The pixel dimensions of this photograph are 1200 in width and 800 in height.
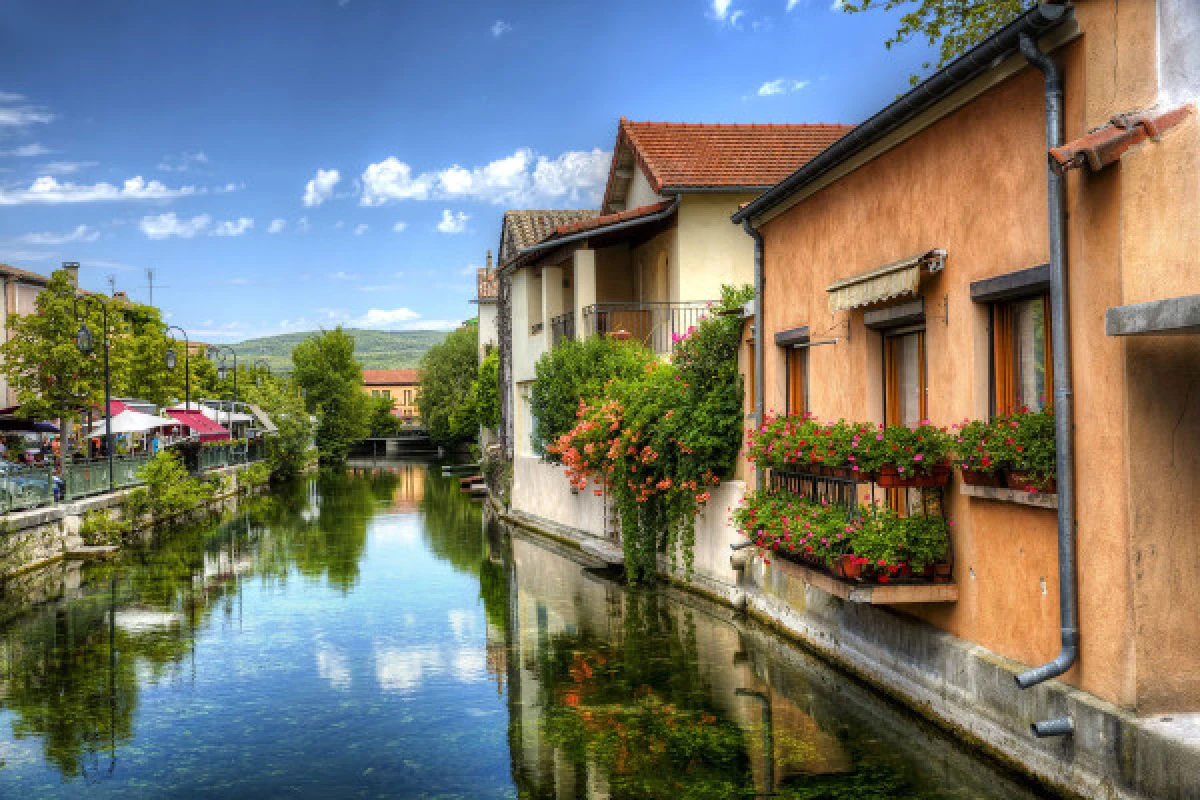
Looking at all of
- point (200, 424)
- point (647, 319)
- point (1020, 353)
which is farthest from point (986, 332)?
point (200, 424)

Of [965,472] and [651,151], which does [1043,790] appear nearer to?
[965,472]

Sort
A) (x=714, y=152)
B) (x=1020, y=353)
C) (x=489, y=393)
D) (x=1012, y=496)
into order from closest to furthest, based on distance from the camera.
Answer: (x=1012, y=496) < (x=1020, y=353) < (x=714, y=152) < (x=489, y=393)

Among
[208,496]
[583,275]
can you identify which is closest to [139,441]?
[208,496]

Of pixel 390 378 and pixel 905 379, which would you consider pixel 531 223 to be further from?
pixel 390 378

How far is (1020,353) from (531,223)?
24099 millimetres

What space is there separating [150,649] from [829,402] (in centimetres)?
838

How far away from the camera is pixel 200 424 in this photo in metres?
40.0

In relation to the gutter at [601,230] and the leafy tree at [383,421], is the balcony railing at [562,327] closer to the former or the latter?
the gutter at [601,230]

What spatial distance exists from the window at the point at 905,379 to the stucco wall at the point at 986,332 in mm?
124

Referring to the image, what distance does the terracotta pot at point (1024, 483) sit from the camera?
23.5 ft

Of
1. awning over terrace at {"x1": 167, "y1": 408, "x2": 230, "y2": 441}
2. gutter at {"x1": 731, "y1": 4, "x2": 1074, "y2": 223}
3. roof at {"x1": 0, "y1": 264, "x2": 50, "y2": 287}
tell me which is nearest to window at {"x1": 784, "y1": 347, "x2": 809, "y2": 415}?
gutter at {"x1": 731, "y1": 4, "x2": 1074, "y2": 223}

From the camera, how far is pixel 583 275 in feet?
78.9

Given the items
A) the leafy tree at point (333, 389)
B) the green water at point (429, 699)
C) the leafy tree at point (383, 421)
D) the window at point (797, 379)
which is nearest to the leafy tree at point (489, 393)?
the green water at point (429, 699)

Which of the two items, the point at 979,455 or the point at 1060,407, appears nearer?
the point at 1060,407
